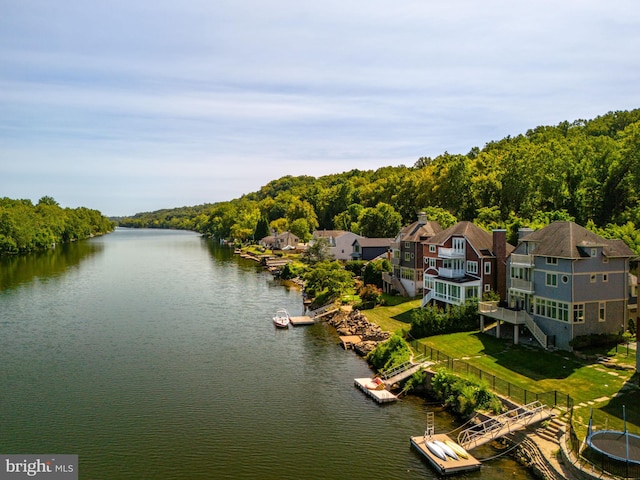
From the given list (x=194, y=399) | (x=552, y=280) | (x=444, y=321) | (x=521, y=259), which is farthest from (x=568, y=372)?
(x=194, y=399)

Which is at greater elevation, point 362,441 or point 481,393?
point 481,393

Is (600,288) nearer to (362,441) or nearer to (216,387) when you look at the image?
(362,441)

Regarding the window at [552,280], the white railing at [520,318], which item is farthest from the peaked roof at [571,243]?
the white railing at [520,318]

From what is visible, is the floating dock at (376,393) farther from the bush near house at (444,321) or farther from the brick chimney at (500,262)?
the brick chimney at (500,262)

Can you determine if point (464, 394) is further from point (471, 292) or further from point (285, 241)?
point (285, 241)

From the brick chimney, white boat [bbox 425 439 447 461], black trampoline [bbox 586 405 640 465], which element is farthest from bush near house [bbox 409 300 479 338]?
black trampoline [bbox 586 405 640 465]

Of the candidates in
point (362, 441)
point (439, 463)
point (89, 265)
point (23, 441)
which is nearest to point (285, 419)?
point (362, 441)
